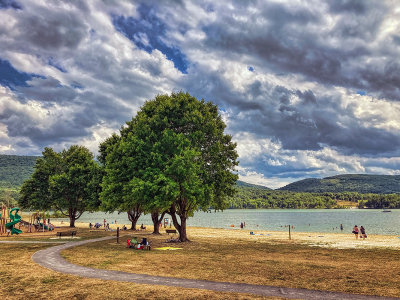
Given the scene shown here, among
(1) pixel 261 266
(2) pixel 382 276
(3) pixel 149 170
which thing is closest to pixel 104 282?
(1) pixel 261 266

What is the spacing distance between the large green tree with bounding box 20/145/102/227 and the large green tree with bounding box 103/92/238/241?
1832 cm

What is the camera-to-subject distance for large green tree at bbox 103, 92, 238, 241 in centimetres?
3016

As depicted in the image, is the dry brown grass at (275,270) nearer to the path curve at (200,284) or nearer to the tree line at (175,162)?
the path curve at (200,284)

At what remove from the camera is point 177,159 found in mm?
29641

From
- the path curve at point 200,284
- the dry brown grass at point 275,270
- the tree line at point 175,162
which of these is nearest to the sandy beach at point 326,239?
the tree line at point 175,162

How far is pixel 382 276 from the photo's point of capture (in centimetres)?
1639

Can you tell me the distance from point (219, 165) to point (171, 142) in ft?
21.1

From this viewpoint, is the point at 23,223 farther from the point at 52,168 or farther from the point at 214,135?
the point at 214,135

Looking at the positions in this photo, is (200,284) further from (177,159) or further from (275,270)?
(177,159)

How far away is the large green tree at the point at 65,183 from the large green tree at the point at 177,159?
18.3m

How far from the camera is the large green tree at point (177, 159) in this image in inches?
1187

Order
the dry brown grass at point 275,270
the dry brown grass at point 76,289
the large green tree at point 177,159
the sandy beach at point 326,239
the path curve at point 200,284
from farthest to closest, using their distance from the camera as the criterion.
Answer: the sandy beach at point 326,239
the large green tree at point 177,159
the dry brown grass at point 275,270
the path curve at point 200,284
the dry brown grass at point 76,289

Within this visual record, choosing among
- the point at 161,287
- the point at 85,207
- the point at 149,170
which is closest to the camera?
the point at 161,287

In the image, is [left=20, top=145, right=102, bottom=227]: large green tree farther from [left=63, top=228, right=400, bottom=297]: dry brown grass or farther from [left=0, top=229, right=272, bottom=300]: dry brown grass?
[left=0, top=229, right=272, bottom=300]: dry brown grass
